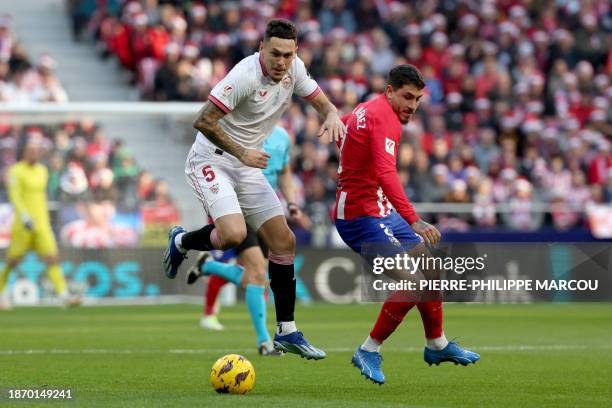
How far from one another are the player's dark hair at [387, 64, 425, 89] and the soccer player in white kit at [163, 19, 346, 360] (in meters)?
0.53

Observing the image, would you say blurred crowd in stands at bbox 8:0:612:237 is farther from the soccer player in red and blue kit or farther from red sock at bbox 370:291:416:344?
red sock at bbox 370:291:416:344

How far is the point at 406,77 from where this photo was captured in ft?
32.0

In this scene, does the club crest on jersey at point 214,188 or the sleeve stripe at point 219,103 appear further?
the club crest on jersey at point 214,188

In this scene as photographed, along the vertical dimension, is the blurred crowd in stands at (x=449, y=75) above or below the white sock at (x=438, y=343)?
above

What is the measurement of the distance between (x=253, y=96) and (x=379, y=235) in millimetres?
1450

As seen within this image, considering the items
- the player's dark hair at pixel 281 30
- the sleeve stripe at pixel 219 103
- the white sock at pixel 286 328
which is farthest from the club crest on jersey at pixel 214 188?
the player's dark hair at pixel 281 30

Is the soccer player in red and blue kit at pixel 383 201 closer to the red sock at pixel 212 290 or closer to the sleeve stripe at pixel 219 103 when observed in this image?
the sleeve stripe at pixel 219 103

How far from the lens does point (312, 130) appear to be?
78.9ft

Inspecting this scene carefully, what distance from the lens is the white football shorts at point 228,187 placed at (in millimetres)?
10188

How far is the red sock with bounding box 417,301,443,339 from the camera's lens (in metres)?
9.76

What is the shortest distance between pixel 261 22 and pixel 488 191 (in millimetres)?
6307

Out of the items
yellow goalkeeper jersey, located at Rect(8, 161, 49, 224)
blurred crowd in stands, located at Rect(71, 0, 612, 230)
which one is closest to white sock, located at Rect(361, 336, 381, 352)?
yellow goalkeeper jersey, located at Rect(8, 161, 49, 224)

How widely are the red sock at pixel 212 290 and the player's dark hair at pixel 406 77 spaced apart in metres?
5.57

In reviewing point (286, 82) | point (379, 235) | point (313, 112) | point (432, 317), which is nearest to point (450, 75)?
point (313, 112)
